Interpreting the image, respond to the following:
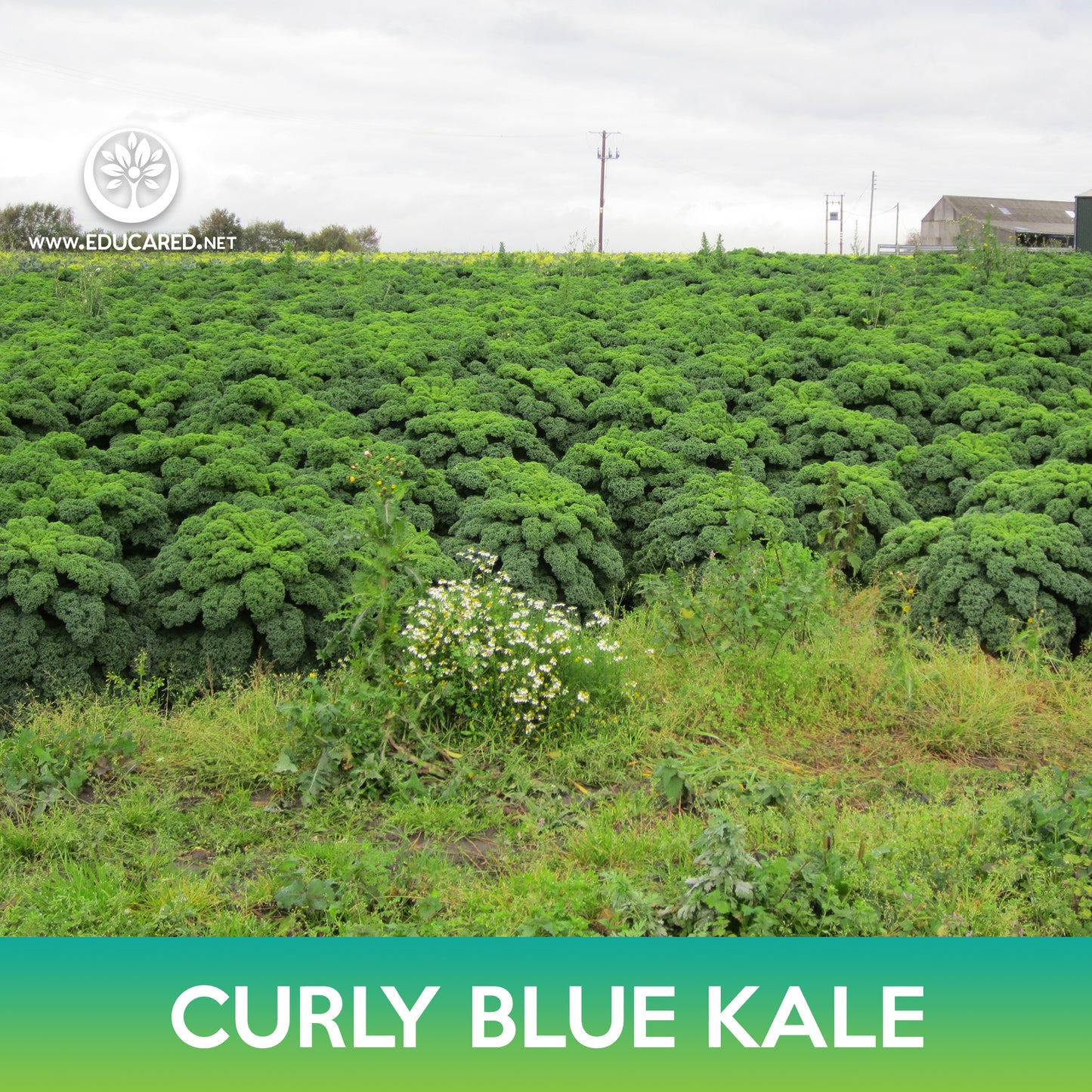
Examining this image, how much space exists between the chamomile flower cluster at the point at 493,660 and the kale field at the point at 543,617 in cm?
3

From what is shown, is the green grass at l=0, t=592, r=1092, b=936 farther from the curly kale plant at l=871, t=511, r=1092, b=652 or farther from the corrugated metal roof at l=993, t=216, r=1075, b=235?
the corrugated metal roof at l=993, t=216, r=1075, b=235

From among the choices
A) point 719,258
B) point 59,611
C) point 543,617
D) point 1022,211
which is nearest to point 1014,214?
point 1022,211

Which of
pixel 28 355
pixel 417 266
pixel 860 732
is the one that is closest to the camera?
pixel 860 732

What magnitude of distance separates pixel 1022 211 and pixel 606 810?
4453 cm

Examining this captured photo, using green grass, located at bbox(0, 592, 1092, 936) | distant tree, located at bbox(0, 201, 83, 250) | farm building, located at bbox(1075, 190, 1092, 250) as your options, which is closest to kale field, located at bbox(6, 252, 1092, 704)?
green grass, located at bbox(0, 592, 1092, 936)

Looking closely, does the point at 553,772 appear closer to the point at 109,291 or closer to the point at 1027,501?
the point at 1027,501

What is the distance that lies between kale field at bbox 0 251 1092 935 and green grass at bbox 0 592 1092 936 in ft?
0.07

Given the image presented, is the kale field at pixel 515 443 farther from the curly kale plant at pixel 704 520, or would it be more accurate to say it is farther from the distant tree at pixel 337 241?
the distant tree at pixel 337 241

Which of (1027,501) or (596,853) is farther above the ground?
(1027,501)

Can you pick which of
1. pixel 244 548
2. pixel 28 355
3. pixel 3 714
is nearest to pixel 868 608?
pixel 244 548

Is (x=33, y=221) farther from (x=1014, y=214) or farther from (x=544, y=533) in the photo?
(x=1014, y=214)

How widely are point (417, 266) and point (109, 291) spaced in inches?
133

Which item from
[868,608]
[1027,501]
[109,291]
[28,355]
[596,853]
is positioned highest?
[109,291]

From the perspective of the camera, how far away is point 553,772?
4887 mm
